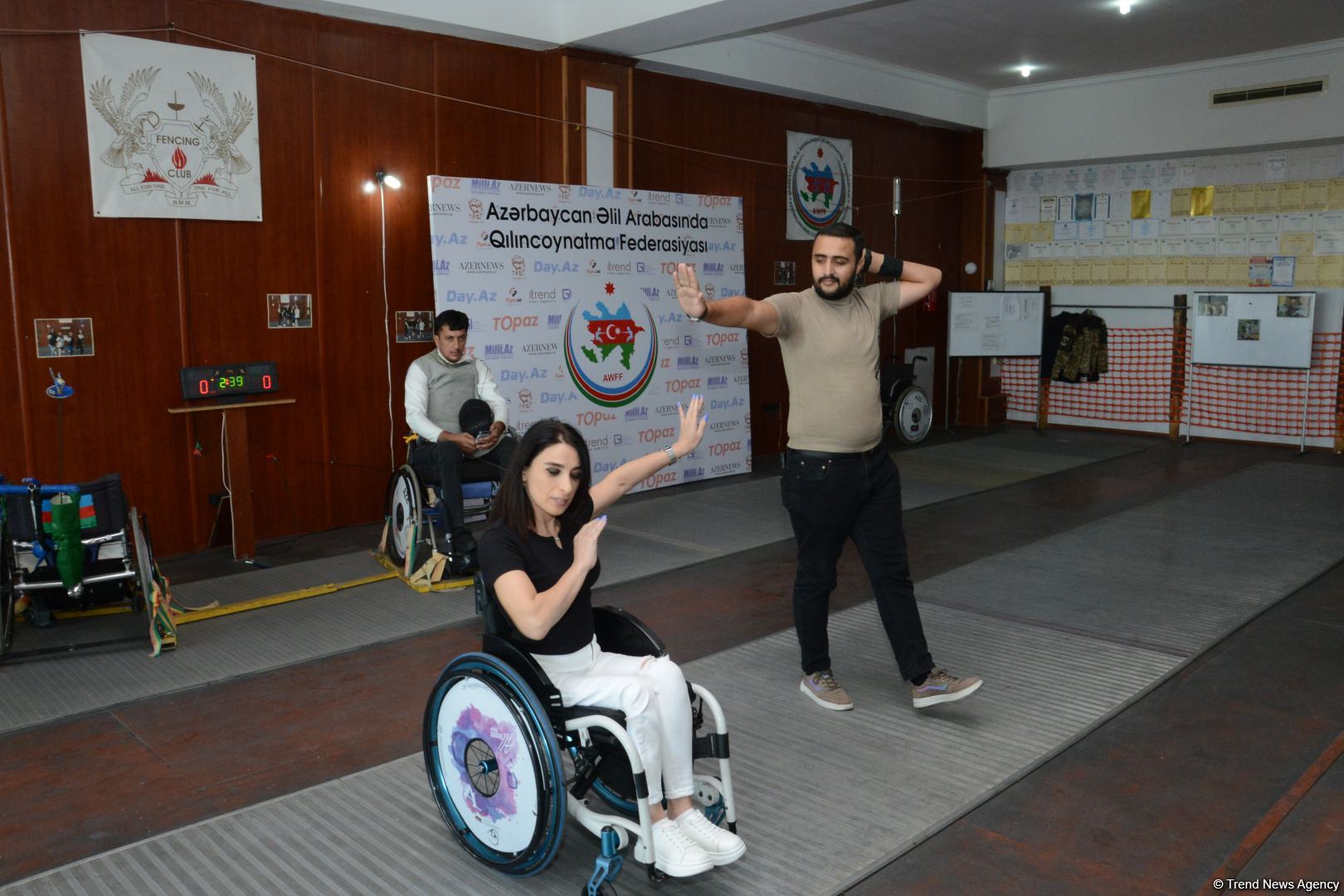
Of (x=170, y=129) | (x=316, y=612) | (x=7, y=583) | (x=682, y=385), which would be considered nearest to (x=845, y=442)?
(x=316, y=612)

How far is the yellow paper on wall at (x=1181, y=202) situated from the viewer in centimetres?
919

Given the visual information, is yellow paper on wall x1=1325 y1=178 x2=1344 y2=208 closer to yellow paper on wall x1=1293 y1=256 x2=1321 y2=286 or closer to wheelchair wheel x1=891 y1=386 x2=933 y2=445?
yellow paper on wall x1=1293 y1=256 x2=1321 y2=286

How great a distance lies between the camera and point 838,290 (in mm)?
3125

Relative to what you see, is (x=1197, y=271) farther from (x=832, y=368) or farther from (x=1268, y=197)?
(x=832, y=368)

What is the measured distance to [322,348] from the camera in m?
5.78

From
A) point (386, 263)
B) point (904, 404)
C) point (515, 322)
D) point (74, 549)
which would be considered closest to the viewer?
point (74, 549)

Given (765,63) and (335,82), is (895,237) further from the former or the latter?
(335,82)

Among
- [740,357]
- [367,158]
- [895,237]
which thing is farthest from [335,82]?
[895,237]

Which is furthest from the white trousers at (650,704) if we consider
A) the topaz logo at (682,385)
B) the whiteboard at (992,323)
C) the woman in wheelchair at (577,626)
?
the whiteboard at (992,323)

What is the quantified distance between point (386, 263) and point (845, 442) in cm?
369

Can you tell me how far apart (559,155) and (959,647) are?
13.4ft

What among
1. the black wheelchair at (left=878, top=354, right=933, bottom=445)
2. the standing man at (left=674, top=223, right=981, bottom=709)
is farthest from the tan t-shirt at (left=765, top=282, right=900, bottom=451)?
the black wheelchair at (left=878, top=354, right=933, bottom=445)

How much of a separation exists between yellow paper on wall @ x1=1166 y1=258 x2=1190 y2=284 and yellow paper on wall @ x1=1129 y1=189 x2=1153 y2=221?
0.47 metres

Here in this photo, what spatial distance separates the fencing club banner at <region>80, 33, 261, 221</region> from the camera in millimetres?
4887
